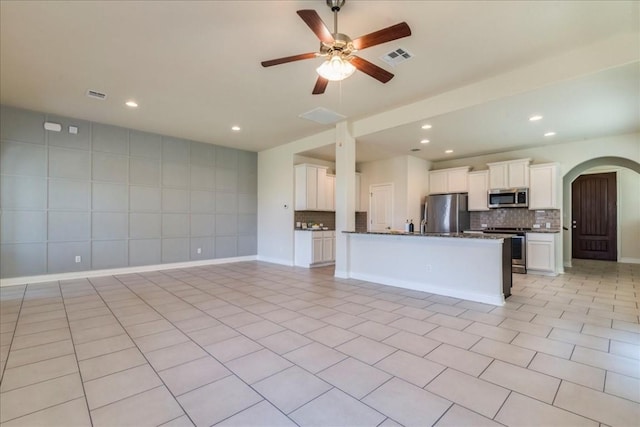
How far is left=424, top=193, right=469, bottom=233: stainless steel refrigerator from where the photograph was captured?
7.12 meters

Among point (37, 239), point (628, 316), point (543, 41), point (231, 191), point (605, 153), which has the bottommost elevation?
point (628, 316)

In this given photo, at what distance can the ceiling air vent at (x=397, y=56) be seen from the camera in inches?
125

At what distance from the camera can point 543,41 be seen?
3008 mm

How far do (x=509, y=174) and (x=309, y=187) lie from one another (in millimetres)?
4565

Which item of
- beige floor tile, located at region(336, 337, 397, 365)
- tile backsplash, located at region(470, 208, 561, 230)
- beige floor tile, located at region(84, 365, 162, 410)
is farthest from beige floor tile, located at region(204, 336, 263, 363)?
tile backsplash, located at region(470, 208, 561, 230)

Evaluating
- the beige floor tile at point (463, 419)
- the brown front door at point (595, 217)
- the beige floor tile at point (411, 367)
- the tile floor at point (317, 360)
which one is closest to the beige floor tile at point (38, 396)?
the tile floor at point (317, 360)

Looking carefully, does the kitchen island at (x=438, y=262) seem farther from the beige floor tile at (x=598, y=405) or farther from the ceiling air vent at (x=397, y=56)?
the ceiling air vent at (x=397, y=56)

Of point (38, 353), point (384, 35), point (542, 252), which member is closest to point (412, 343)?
point (384, 35)

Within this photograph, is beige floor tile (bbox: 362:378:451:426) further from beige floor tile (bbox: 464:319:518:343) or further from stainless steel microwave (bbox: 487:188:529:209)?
stainless steel microwave (bbox: 487:188:529:209)

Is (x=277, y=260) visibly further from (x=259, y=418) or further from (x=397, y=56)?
(x=259, y=418)

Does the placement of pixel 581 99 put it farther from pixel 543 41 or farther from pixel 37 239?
pixel 37 239

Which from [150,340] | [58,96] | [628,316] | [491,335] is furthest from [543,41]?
[58,96]

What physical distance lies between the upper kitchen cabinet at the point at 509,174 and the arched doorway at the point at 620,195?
918mm

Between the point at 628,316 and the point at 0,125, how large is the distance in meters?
9.60
